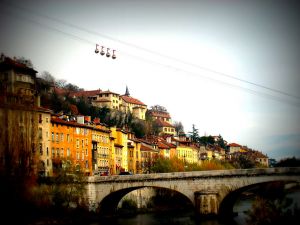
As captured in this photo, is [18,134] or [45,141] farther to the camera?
[45,141]

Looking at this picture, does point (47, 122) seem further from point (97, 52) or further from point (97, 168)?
point (97, 52)

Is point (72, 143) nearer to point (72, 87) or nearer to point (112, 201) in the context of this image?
point (112, 201)

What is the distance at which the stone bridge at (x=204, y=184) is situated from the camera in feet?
159

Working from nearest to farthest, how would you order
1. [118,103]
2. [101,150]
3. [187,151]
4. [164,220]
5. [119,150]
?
[164,220], [101,150], [119,150], [187,151], [118,103]

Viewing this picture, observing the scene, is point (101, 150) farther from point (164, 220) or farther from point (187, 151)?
point (187, 151)

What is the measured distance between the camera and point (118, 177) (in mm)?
57500

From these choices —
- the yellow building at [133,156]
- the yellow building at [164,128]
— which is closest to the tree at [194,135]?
the yellow building at [164,128]

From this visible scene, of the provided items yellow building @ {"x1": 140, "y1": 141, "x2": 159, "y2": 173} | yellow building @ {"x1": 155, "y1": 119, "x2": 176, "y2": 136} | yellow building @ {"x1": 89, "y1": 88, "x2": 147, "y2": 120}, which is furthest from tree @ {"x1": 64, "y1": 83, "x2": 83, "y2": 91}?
yellow building @ {"x1": 140, "y1": 141, "x2": 159, "y2": 173}

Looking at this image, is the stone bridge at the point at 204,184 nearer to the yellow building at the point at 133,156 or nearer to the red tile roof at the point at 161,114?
the yellow building at the point at 133,156

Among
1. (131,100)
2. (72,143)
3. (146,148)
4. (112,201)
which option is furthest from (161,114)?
(112,201)

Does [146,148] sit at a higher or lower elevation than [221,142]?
lower

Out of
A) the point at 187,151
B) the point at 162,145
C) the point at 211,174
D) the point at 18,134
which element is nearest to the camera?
the point at 18,134

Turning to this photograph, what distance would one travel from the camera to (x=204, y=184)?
5300cm

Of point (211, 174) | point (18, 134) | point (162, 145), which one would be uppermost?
point (162, 145)
